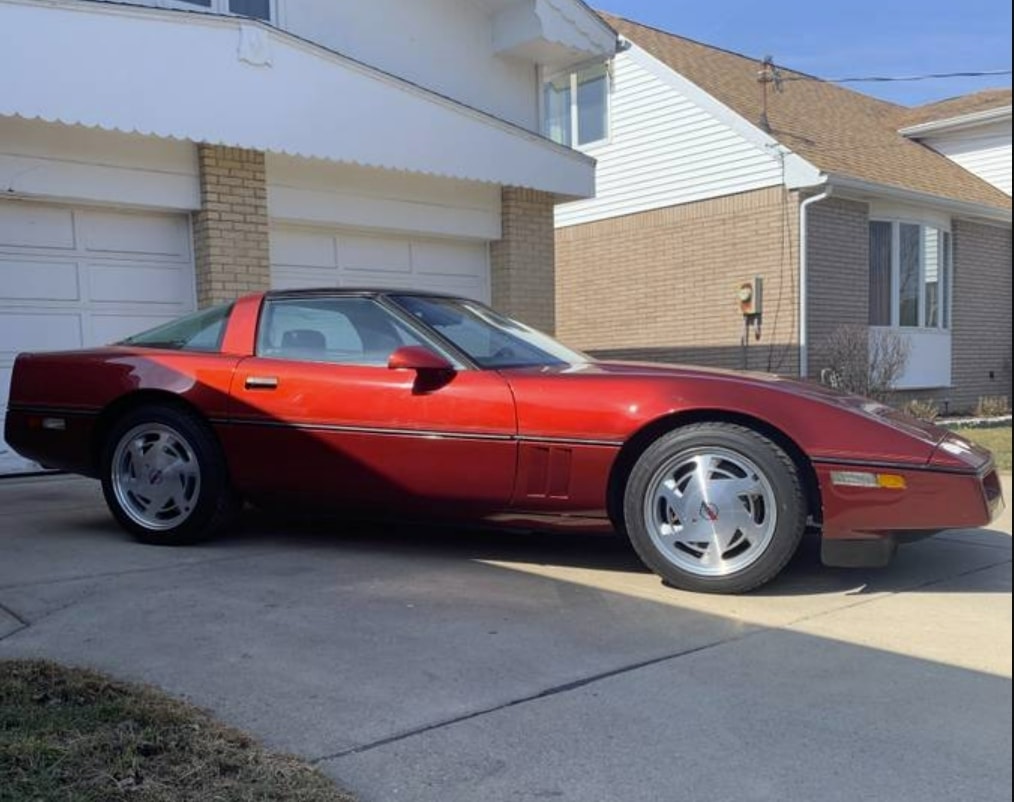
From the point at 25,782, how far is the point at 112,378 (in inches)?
123

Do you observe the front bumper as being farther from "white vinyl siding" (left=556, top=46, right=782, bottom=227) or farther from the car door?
"white vinyl siding" (left=556, top=46, right=782, bottom=227)

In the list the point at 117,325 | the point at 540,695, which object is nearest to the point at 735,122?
the point at 117,325

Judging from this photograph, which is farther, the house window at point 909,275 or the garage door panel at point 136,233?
the house window at point 909,275

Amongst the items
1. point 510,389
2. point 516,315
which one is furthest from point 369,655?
point 516,315

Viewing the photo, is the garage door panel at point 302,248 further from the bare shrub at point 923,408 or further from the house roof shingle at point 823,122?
the house roof shingle at point 823,122

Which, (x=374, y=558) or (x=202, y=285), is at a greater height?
(x=202, y=285)

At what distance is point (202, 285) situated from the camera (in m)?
7.97

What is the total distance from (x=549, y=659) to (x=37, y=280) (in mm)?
6024

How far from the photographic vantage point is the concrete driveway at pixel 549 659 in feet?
8.14

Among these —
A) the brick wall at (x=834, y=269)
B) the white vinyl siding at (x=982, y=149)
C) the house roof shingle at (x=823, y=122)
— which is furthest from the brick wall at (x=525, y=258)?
the white vinyl siding at (x=982, y=149)

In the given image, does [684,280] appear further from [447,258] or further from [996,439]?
[447,258]

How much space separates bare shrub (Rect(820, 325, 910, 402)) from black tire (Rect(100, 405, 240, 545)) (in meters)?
8.21

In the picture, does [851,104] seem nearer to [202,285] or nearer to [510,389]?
[202,285]

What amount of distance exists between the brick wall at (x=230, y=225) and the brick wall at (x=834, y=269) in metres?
7.99
